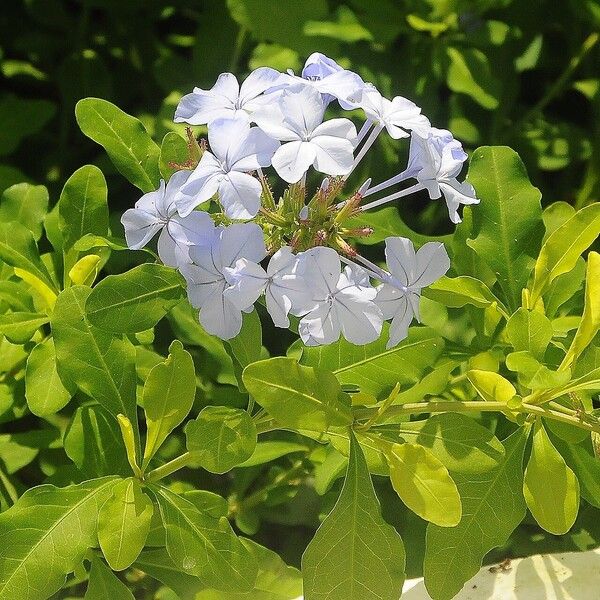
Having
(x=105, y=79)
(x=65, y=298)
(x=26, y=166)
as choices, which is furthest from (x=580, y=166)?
(x=65, y=298)

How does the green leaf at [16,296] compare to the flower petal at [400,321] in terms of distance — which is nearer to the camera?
the flower petal at [400,321]

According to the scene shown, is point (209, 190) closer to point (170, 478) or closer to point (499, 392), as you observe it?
point (499, 392)

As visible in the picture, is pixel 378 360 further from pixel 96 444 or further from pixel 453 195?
pixel 96 444

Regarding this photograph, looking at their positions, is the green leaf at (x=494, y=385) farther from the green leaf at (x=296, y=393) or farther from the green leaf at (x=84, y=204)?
the green leaf at (x=84, y=204)

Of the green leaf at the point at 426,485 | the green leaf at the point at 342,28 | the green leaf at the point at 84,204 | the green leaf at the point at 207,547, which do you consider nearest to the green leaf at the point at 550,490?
the green leaf at the point at 426,485

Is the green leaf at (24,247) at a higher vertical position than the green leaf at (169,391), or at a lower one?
lower

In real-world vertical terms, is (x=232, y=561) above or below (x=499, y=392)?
below
